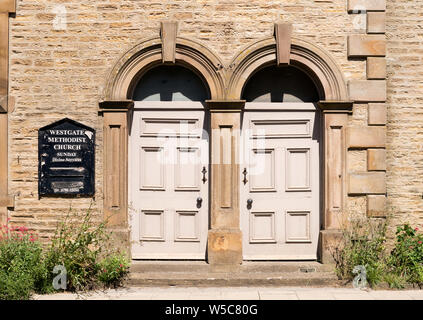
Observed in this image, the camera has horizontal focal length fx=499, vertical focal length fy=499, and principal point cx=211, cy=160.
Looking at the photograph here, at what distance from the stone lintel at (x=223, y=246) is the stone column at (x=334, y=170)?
1.23 m

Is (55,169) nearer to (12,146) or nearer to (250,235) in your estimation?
(12,146)

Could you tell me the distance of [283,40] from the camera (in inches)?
285

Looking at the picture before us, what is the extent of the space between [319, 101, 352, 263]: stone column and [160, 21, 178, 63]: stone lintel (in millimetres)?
2308

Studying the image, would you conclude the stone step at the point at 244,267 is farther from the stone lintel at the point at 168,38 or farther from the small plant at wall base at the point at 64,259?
the stone lintel at the point at 168,38

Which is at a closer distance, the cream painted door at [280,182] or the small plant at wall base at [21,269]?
the small plant at wall base at [21,269]

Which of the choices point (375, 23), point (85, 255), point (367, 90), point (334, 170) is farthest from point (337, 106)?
point (85, 255)

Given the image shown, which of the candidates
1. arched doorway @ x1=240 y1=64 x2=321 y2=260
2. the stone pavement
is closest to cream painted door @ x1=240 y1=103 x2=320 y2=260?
arched doorway @ x1=240 y1=64 x2=321 y2=260

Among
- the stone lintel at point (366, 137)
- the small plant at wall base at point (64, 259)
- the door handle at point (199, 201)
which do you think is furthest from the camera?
the door handle at point (199, 201)

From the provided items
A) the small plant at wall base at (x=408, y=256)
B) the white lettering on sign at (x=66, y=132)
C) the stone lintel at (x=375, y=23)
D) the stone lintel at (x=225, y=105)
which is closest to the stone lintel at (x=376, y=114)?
the stone lintel at (x=375, y=23)

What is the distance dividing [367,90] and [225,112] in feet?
6.82

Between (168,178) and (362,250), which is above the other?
(168,178)

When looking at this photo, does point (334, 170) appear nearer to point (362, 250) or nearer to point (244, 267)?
point (362, 250)

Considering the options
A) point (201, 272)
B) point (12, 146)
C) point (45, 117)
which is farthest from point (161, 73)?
point (201, 272)

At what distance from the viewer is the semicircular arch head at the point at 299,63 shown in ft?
23.7
